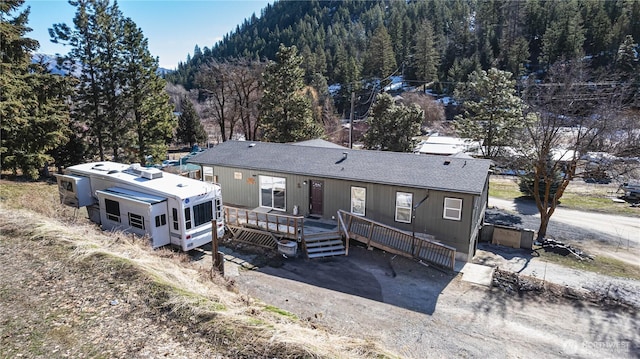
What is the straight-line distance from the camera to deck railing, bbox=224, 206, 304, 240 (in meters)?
15.8

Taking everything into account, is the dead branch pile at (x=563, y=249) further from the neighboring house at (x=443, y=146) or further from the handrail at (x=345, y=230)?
the neighboring house at (x=443, y=146)

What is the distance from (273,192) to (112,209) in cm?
682

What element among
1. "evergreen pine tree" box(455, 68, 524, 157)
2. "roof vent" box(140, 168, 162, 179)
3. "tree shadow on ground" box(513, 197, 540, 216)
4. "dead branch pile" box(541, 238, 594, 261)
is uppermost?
"evergreen pine tree" box(455, 68, 524, 157)

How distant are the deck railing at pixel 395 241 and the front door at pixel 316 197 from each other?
1.28 metres

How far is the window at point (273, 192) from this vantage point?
18.1 m

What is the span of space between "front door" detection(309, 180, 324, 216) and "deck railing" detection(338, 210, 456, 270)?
1.28 meters

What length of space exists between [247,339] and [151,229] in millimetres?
8140

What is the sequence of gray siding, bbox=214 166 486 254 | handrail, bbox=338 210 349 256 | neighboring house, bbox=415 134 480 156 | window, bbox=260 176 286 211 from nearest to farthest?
gray siding, bbox=214 166 486 254 < handrail, bbox=338 210 349 256 < window, bbox=260 176 286 211 < neighboring house, bbox=415 134 480 156

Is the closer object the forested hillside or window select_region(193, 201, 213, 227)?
window select_region(193, 201, 213, 227)

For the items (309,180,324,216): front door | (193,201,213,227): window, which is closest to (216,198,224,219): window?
(193,201,213,227): window

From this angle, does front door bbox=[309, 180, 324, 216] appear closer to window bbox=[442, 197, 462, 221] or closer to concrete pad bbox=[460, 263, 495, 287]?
window bbox=[442, 197, 462, 221]

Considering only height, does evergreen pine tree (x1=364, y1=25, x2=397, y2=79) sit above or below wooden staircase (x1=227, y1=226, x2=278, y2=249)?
above

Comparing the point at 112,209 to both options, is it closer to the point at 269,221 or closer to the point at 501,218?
the point at 269,221

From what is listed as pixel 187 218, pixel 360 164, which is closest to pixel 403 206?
pixel 360 164
